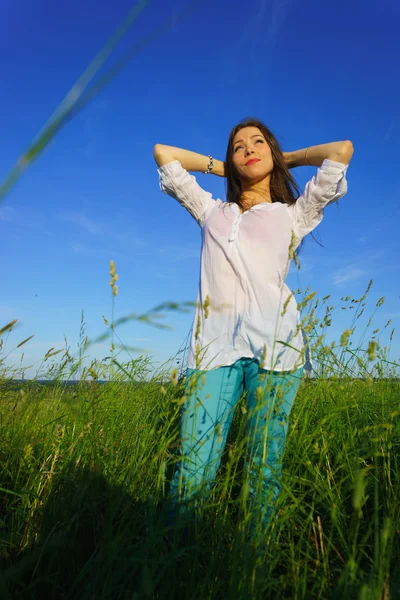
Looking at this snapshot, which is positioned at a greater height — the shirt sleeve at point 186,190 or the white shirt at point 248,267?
the shirt sleeve at point 186,190

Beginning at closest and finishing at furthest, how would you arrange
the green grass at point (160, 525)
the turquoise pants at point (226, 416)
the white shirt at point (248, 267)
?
the green grass at point (160, 525) < the turquoise pants at point (226, 416) < the white shirt at point (248, 267)

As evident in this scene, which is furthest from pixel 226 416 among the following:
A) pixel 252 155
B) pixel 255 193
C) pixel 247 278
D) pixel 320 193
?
pixel 252 155

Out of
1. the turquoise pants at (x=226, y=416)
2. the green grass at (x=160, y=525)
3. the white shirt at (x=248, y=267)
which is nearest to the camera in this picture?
the green grass at (x=160, y=525)

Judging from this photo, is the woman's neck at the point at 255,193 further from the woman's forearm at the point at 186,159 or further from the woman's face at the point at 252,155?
the woman's forearm at the point at 186,159

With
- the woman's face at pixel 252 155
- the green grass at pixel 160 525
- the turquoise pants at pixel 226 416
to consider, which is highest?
the woman's face at pixel 252 155

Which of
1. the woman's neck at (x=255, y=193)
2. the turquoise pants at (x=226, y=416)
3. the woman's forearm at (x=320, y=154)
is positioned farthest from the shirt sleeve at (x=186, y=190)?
the turquoise pants at (x=226, y=416)

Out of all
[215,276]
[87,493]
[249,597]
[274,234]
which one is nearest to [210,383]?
[215,276]

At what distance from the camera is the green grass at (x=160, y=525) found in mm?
1144

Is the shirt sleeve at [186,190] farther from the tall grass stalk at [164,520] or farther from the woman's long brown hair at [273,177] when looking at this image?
the tall grass stalk at [164,520]

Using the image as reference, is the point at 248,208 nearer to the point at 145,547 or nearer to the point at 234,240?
the point at 234,240

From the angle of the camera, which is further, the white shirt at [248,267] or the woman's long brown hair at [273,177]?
the woman's long brown hair at [273,177]

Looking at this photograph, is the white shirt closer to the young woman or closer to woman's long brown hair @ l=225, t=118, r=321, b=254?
the young woman

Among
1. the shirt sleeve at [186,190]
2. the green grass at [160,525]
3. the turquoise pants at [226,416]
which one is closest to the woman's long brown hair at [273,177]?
the shirt sleeve at [186,190]

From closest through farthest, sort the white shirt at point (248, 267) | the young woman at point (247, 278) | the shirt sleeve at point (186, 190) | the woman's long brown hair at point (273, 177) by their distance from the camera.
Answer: the young woman at point (247, 278) < the white shirt at point (248, 267) < the shirt sleeve at point (186, 190) < the woman's long brown hair at point (273, 177)
